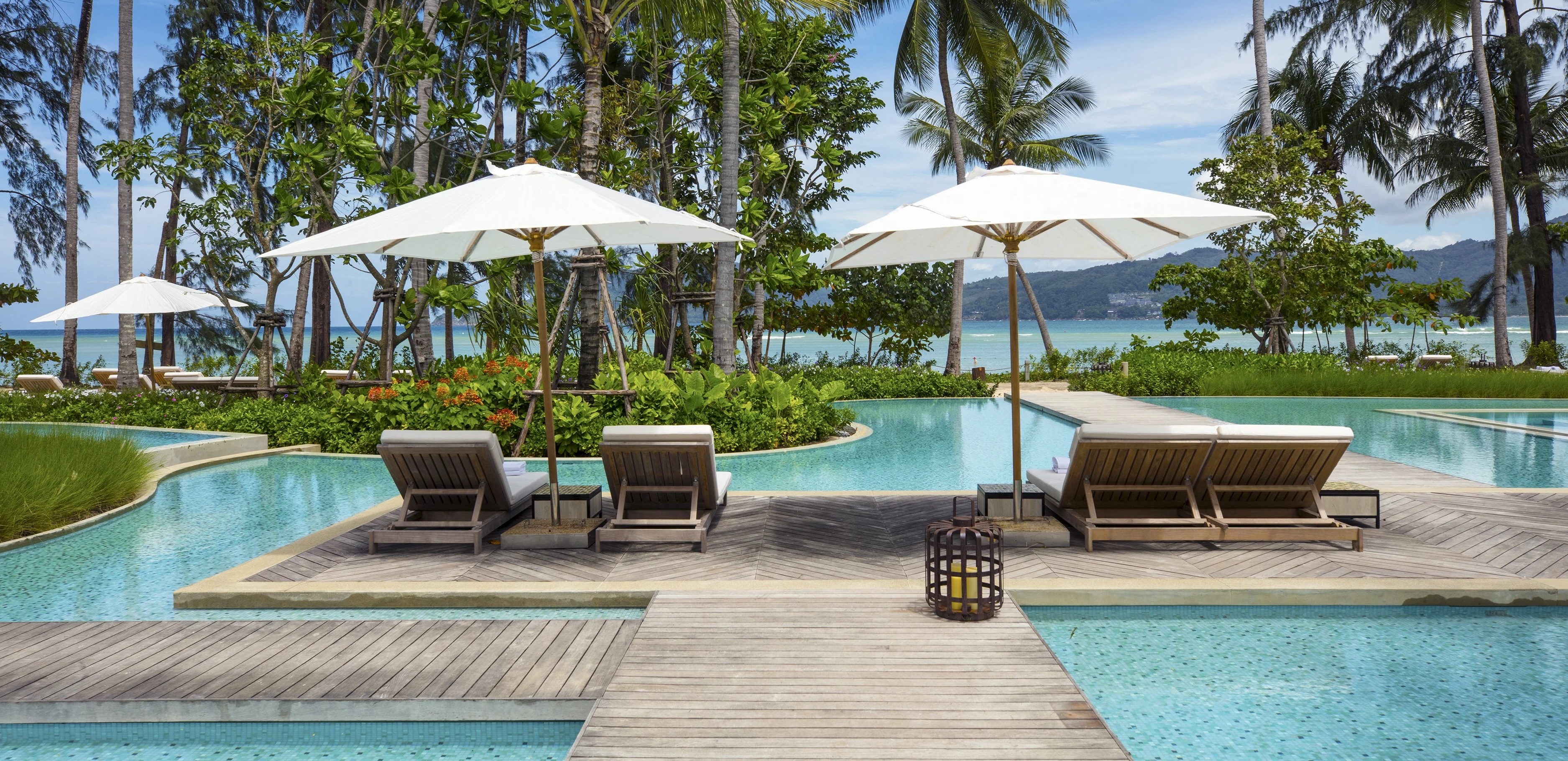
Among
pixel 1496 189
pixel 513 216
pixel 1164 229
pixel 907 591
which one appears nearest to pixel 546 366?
pixel 513 216

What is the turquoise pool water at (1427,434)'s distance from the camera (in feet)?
A: 29.4

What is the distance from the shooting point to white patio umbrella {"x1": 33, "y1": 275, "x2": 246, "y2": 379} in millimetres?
13422

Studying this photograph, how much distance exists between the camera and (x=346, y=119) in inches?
461

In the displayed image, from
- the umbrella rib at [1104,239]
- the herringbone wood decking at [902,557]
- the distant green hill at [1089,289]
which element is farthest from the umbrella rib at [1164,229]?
the distant green hill at [1089,289]

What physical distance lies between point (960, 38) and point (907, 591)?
18599mm

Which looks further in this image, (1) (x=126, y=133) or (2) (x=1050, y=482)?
(1) (x=126, y=133)

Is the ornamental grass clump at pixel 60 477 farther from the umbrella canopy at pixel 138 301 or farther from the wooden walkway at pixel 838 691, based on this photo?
the umbrella canopy at pixel 138 301

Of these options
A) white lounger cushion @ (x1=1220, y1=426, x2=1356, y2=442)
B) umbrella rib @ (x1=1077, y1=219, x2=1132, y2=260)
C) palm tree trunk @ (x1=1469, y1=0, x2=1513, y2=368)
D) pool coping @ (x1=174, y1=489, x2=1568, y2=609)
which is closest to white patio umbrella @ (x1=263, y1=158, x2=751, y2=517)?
pool coping @ (x1=174, y1=489, x2=1568, y2=609)

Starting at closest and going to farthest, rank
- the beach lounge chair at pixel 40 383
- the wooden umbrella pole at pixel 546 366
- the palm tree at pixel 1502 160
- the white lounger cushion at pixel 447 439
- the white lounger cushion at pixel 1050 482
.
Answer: the white lounger cushion at pixel 447 439, the wooden umbrella pole at pixel 546 366, the white lounger cushion at pixel 1050 482, the beach lounge chair at pixel 40 383, the palm tree at pixel 1502 160

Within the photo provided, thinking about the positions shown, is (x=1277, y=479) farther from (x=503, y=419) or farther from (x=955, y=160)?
(x=955, y=160)

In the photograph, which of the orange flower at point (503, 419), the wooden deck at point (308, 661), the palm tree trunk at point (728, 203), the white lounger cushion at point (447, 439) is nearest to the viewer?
the wooden deck at point (308, 661)

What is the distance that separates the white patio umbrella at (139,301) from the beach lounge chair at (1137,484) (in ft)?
44.1

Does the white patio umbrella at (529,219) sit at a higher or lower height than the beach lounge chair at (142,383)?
higher

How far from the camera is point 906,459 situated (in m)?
10.1
